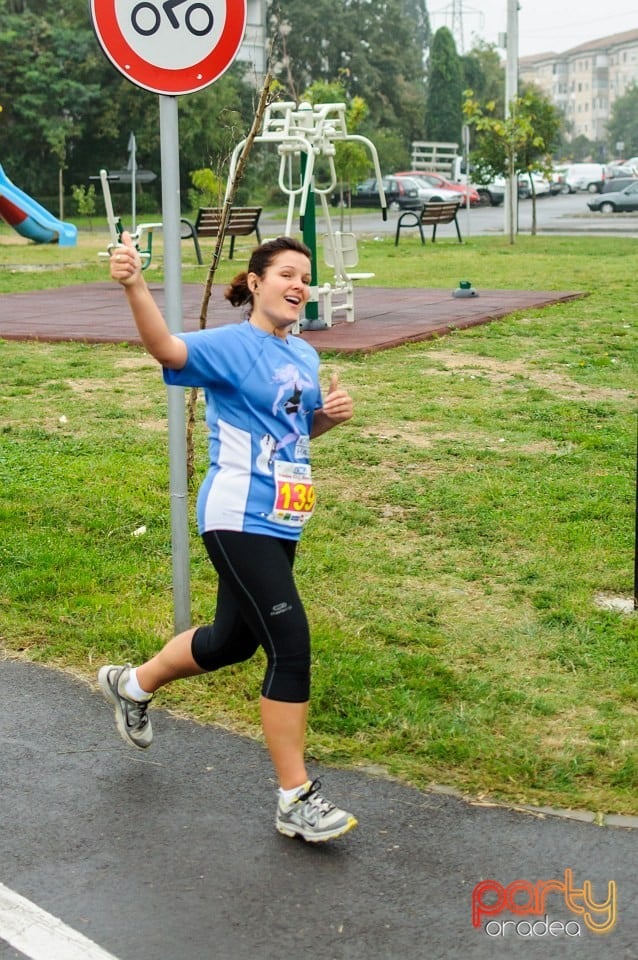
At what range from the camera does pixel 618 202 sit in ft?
153

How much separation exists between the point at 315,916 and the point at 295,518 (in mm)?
1057

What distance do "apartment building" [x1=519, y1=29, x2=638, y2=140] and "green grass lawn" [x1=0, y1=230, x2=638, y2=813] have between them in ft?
602

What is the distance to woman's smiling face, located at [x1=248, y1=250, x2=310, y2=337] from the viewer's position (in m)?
3.76

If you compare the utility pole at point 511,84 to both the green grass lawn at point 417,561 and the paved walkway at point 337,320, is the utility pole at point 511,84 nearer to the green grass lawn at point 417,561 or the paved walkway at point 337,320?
the paved walkway at point 337,320

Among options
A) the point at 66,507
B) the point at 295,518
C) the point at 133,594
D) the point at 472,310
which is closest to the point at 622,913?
the point at 295,518

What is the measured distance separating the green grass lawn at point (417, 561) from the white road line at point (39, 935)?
1154 mm

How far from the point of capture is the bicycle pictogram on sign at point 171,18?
4.47 metres

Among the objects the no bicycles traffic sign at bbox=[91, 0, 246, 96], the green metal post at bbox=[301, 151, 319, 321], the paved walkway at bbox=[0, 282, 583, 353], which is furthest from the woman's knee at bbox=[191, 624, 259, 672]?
the green metal post at bbox=[301, 151, 319, 321]

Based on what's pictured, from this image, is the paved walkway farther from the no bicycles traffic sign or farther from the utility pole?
the utility pole

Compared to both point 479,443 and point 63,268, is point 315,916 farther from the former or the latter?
point 63,268

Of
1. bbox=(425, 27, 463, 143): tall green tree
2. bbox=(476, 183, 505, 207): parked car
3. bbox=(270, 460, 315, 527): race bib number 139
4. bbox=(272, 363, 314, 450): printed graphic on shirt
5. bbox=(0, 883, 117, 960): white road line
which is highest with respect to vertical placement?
bbox=(425, 27, 463, 143): tall green tree

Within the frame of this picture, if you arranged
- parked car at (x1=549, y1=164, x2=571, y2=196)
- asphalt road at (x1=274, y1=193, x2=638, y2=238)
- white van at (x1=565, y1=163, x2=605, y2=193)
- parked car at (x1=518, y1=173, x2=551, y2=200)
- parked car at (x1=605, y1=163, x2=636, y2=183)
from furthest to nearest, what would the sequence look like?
white van at (x1=565, y1=163, x2=605, y2=193) → parked car at (x1=549, y1=164, x2=571, y2=196) → parked car at (x1=605, y1=163, x2=636, y2=183) → parked car at (x1=518, y1=173, x2=551, y2=200) → asphalt road at (x1=274, y1=193, x2=638, y2=238)

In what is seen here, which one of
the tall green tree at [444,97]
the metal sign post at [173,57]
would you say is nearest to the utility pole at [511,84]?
the metal sign post at [173,57]

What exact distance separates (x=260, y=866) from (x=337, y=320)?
429 inches
